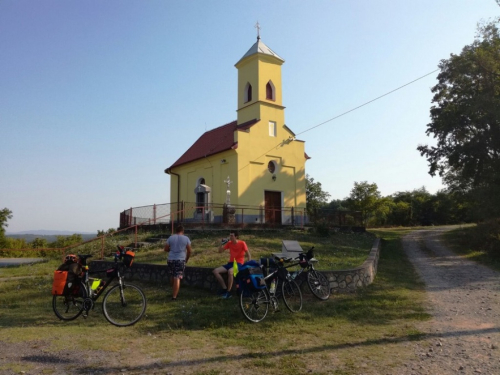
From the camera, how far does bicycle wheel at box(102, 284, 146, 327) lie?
6.90m

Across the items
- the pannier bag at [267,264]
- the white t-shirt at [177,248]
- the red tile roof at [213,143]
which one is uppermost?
the red tile roof at [213,143]

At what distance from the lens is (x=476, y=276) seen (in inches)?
500

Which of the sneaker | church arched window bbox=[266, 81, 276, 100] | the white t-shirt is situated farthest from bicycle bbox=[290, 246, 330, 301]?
church arched window bbox=[266, 81, 276, 100]

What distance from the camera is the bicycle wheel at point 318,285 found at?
8.56m

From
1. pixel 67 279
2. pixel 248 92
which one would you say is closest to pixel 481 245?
pixel 248 92

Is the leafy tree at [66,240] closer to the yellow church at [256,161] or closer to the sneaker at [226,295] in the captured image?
the yellow church at [256,161]

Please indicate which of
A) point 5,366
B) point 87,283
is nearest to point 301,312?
point 87,283

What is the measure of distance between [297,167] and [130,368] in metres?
23.3

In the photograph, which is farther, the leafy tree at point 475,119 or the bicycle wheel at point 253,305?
the leafy tree at point 475,119

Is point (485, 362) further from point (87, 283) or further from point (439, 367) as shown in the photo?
point (87, 283)

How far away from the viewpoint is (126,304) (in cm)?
707

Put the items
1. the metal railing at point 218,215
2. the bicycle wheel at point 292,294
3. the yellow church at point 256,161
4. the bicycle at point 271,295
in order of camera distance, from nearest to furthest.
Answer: the bicycle at point 271,295
the bicycle wheel at point 292,294
the metal railing at point 218,215
the yellow church at point 256,161

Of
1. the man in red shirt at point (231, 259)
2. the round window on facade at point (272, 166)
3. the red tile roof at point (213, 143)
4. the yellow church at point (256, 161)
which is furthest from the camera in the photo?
the round window on facade at point (272, 166)

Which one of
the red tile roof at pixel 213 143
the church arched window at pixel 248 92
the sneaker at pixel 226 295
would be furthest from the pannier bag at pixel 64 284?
the church arched window at pixel 248 92
